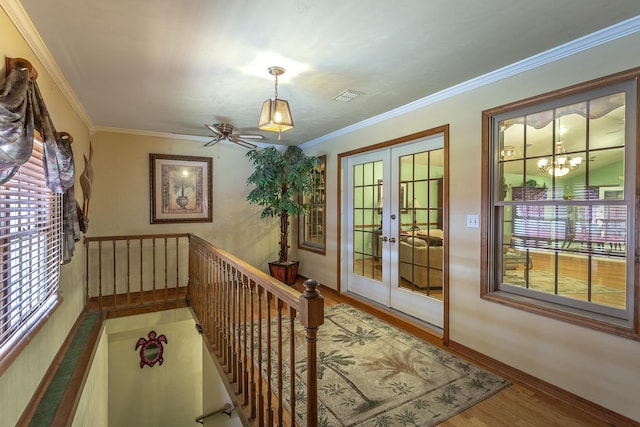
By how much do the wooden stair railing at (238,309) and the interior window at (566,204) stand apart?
1.84 m

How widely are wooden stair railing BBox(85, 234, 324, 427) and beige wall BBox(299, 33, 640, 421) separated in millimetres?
1538

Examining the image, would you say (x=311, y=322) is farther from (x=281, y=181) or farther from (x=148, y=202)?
(x=148, y=202)

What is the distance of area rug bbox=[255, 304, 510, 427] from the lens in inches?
76.2

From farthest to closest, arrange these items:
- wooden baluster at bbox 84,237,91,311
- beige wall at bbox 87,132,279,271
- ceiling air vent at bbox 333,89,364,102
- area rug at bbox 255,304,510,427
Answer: beige wall at bbox 87,132,279,271 < wooden baluster at bbox 84,237,91,311 < ceiling air vent at bbox 333,89,364,102 < area rug at bbox 255,304,510,427

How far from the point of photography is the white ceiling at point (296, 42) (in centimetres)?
166

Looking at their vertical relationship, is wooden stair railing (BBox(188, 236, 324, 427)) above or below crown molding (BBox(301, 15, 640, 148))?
below

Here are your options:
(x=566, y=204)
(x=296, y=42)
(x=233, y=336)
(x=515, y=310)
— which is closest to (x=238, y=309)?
(x=233, y=336)

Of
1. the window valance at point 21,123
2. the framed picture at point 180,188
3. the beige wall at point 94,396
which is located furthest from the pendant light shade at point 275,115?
the framed picture at point 180,188

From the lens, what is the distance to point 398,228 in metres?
3.51

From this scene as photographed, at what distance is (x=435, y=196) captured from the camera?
10.2 feet

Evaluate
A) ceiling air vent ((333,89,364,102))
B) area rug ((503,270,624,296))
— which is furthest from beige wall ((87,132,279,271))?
area rug ((503,270,624,296))

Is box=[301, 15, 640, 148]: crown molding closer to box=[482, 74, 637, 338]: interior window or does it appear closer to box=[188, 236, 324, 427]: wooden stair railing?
box=[482, 74, 637, 338]: interior window

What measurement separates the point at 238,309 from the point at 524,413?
6.73ft

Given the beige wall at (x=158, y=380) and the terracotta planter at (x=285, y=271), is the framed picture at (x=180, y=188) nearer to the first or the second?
the terracotta planter at (x=285, y=271)
